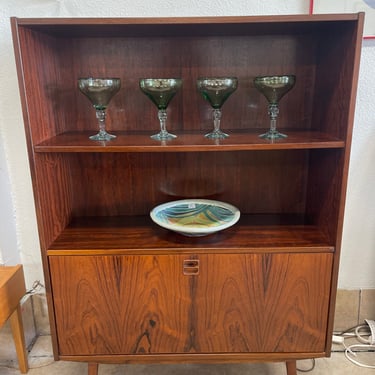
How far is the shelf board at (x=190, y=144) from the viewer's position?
102 cm

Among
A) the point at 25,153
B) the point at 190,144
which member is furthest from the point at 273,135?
the point at 25,153

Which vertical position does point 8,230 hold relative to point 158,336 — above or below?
above

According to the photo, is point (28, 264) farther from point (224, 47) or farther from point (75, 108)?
point (224, 47)

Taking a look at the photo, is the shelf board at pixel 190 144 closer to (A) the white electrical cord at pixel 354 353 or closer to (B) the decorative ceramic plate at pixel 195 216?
(B) the decorative ceramic plate at pixel 195 216

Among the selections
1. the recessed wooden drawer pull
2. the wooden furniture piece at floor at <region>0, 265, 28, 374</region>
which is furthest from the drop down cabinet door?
the wooden furniture piece at floor at <region>0, 265, 28, 374</region>

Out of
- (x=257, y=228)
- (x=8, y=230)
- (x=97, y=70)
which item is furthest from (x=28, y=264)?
(x=257, y=228)

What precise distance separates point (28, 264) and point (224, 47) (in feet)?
3.75

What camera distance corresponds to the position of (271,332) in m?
1.19

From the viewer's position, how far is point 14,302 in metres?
1.34

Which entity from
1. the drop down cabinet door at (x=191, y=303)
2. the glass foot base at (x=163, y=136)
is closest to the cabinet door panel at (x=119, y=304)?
the drop down cabinet door at (x=191, y=303)

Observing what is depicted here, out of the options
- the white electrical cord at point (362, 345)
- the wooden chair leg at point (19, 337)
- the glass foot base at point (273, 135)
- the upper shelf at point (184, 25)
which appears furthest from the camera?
the white electrical cord at point (362, 345)

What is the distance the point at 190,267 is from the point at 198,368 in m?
0.55

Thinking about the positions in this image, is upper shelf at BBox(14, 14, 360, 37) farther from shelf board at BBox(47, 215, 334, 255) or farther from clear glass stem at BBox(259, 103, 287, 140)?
shelf board at BBox(47, 215, 334, 255)

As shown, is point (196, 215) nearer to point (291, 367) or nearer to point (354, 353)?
point (291, 367)
